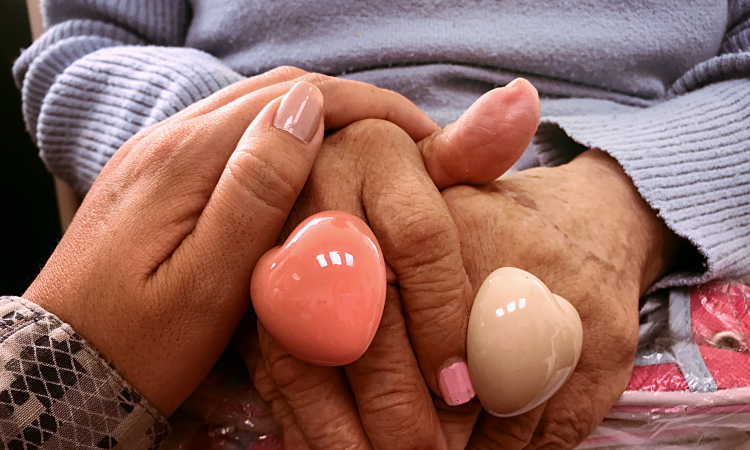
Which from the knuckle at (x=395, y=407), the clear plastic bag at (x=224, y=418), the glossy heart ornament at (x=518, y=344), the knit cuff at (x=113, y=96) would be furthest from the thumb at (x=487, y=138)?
the knit cuff at (x=113, y=96)

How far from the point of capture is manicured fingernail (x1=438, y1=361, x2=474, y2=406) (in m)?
0.43

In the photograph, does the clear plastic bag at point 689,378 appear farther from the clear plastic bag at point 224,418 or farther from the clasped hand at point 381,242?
the clear plastic bag at point 224,418

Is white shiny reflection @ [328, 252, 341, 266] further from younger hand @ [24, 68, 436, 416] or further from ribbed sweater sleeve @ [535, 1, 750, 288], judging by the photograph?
ribbed sweater sleeve @ [535, 1, 750, 288]

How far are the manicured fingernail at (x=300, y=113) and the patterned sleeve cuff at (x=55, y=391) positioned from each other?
284mm

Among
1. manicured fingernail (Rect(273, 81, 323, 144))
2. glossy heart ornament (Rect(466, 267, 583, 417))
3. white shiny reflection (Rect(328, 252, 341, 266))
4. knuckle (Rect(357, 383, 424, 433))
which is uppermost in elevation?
manicured fingernail (Rect(273, 81, 323, 144))

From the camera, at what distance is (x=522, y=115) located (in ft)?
1.55

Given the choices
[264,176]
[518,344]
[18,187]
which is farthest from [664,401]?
[18,187]

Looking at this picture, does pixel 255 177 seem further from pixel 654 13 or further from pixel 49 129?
pixel 654 13

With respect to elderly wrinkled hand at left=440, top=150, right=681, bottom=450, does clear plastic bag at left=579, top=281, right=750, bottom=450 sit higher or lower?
lower

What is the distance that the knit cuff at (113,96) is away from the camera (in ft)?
2.52

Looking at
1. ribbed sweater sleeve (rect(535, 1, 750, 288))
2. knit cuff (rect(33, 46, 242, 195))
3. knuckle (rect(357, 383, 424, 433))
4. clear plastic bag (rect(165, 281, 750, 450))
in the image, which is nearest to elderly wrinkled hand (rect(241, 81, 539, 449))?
knuckle (rect(357, 383, 424, 433))

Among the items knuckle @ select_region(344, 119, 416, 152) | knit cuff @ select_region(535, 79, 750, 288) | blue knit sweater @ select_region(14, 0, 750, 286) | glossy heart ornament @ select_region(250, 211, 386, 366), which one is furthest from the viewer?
blue knit sweater @ select_region(14, 0, 750, 286)

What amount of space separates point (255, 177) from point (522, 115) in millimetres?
282

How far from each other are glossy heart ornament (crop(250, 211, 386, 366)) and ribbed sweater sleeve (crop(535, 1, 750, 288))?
368 mm
